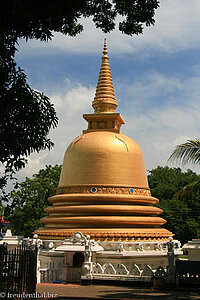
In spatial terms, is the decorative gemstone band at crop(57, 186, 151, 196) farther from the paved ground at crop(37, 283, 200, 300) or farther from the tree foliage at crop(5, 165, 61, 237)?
the tree foliage at crop(5, 165, 61, 237)

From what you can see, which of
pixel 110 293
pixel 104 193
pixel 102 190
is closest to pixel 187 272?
pixel 110 293

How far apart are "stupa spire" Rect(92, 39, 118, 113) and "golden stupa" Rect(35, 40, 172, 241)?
1.00 m

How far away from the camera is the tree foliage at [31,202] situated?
38531 millimetres

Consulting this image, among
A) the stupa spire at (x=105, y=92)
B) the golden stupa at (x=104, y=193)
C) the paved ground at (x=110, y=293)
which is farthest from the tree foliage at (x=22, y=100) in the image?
the stupa spire at (x=105, y=92)

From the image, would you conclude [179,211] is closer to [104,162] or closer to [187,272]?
[104,162]

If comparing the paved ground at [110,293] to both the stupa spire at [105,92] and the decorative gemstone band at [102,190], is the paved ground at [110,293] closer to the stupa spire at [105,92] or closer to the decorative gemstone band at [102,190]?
the decorative gemstone band at [102,190]

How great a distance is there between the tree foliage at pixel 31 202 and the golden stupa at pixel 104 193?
557 inches

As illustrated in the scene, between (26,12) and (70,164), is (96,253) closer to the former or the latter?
(70,164)

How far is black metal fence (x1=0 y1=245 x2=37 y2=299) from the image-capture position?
9.73m

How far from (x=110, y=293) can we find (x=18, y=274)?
20.0ft

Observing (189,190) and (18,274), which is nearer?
(18,274)

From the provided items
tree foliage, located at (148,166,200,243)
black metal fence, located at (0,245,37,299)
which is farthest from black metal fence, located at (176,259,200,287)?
tree foliage, located at (148,166,200,243)

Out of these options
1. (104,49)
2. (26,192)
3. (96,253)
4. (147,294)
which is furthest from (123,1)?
(26,192)

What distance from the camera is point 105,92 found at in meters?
28.5
